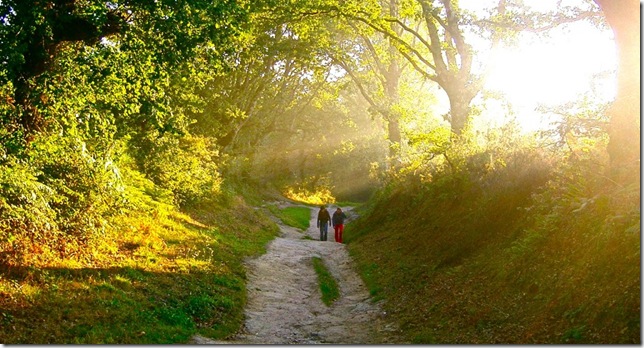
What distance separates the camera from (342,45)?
119 ft

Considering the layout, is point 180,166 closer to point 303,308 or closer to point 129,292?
point 303,308

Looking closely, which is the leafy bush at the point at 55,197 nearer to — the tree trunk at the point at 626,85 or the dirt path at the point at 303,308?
the dirt path at the point at 303,308

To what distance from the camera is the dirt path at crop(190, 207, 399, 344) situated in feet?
37.7

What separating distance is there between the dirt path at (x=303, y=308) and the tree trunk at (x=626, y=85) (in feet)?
21.0

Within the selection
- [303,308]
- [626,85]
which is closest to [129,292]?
[303,308]

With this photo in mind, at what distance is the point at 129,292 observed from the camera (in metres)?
12.0

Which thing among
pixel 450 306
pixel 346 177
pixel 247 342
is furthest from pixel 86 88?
pixel 346 177

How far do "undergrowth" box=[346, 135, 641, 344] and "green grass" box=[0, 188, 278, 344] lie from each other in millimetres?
4747

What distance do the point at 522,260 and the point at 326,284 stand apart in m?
7.29

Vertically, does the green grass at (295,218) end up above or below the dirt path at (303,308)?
above

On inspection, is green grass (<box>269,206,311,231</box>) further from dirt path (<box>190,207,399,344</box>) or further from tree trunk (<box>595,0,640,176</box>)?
tree trunk (<box>595,0,640,176</box>)

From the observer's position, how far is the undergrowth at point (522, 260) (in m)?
8.44

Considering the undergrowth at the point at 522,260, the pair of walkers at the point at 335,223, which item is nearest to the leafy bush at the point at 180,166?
the pair of walkers at the point at 335,223

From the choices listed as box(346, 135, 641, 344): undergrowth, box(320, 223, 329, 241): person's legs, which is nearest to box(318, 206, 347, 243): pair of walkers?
box(320, 223, 329, 241): person's legs
